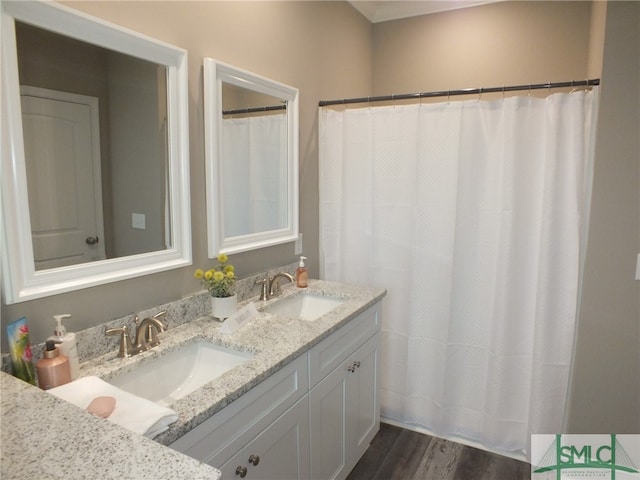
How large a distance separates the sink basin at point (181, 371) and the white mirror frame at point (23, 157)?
1.02 ft

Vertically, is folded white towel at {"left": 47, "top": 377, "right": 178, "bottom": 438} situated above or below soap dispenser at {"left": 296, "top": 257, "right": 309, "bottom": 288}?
below

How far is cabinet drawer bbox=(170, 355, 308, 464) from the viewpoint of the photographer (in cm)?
109

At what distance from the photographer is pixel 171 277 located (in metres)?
1.63

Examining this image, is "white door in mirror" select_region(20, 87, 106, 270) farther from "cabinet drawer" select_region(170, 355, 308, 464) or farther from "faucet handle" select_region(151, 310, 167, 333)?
"cabinet drawer" select_region(170, 355, 308, 464)

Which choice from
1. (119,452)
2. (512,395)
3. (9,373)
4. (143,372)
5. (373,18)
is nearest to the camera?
(119,452)

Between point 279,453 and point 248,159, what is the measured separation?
1273 mm

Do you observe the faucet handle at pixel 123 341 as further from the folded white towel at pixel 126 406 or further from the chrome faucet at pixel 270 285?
the chrome faucet at pixel 270 285

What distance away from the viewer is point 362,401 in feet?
6.81

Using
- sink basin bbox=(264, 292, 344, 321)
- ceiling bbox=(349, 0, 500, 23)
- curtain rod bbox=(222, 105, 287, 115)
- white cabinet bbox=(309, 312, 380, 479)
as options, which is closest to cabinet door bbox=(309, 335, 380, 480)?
white cabinet bbox=(309, 312, 380, 479)

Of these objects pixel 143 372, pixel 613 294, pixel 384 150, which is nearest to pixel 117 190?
pixel 143 372

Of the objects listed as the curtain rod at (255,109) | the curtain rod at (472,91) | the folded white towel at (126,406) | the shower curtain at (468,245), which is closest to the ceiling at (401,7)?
the curtain rod at (472,91)

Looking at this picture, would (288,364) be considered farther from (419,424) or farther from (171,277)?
(419,424)

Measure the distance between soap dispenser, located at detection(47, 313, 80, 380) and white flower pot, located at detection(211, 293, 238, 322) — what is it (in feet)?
1.81

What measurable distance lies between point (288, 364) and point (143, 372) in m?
0.47
